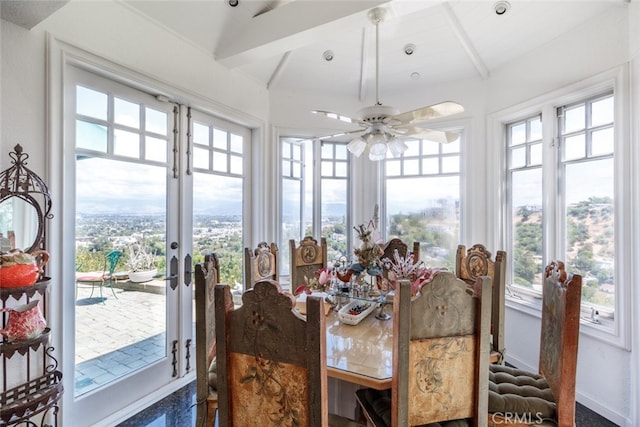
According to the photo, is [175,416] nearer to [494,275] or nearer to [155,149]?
[155,149]

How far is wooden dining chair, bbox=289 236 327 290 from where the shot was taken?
9.12ft

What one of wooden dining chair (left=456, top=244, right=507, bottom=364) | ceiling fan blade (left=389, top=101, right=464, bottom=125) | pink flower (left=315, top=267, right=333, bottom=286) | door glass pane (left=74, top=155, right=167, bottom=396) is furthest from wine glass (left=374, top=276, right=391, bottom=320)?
door glass pane (left=74, top=155, right=167, bottom=396)

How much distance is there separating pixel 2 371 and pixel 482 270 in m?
3.09

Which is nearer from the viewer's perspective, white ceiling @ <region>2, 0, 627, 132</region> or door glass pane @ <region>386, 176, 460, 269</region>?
white ceiling @ <region>2, 0, 627, 132</region>

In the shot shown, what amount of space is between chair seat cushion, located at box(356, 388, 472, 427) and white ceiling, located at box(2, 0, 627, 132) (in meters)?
2.35

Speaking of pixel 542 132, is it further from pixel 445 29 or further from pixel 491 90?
pixel 445 29

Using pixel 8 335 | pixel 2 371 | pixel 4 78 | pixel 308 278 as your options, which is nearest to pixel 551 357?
pixel 308 278

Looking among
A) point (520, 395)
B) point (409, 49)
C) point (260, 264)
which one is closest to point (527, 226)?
point (520, 395)

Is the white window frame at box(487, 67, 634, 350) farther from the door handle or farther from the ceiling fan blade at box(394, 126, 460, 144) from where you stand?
the door handle

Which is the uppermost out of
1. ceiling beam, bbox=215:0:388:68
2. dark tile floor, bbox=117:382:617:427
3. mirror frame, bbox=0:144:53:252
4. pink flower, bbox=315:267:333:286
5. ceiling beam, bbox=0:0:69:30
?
ceiling beam, bbox=215:0:388:68

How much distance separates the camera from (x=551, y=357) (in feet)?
5.15

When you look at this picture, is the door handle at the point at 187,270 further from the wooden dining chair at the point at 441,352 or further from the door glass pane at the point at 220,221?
the wooden dining chair at the point at 441,352

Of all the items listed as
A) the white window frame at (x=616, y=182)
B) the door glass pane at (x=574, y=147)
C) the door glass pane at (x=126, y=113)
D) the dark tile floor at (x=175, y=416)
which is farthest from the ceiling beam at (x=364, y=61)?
the dark tile floor at (x=175, y=416)

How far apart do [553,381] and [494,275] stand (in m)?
0.76
